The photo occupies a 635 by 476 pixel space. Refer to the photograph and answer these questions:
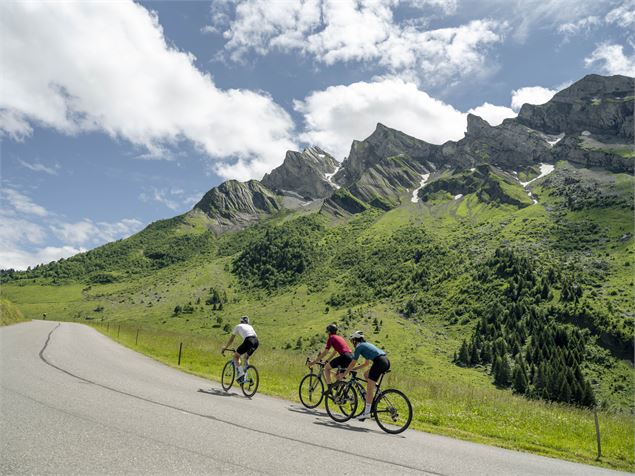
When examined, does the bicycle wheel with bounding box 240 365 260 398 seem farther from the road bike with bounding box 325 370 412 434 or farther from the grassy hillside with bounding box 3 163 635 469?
the road bike with bounding box 325 370 412 434

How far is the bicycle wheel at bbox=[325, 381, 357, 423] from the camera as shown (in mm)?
11703

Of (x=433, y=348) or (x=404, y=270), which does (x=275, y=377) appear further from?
(x=404, y=270)

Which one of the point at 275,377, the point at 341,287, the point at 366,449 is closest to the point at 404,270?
the point at 341,287

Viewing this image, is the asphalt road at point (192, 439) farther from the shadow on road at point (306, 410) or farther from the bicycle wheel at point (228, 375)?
the bicycle wheel at point (228, 375)

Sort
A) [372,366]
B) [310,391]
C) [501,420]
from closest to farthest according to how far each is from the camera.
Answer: [372,366] < [310,391] < [501,420]

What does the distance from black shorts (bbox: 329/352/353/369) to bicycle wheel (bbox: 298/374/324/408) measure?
0.83 meters

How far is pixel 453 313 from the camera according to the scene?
124 m

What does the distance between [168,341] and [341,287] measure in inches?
5359

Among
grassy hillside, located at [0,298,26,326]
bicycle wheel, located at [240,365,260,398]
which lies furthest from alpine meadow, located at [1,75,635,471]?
bicycle wheel, located at [240,365,260,398]

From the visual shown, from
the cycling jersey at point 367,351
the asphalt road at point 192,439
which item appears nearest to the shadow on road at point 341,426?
the asphalt road at point 192,439

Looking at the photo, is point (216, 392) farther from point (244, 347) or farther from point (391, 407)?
point (391, 407)

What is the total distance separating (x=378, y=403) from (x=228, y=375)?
258 inches

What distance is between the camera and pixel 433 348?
100875 millimetres

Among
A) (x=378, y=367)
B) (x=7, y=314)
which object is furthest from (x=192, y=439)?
(x=7, y=314)
